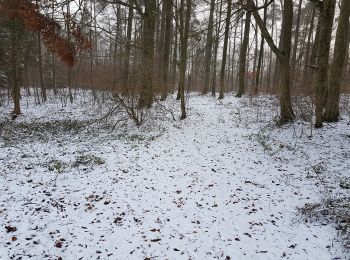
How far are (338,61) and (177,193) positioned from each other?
25.7ft

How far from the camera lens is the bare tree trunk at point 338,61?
30.9 ft

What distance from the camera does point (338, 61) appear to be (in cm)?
979

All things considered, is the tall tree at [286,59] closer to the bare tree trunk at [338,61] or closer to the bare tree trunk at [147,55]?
the bare tree trunk at [338,61]

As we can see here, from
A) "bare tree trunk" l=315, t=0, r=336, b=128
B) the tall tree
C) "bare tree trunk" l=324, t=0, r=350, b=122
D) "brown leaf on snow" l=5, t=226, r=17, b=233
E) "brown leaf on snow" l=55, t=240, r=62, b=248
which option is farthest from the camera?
the tall tree

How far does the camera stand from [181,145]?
9906 mm

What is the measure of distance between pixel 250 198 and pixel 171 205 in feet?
5.85

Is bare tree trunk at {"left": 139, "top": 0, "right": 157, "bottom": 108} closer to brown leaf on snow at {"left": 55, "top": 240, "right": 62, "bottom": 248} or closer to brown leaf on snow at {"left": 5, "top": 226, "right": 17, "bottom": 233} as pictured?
brown leaf on snow at {"left": 5, "top": 226, "right": 17, "bottom": 233}

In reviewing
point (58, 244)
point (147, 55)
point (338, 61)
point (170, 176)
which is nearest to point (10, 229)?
point (58, 244)

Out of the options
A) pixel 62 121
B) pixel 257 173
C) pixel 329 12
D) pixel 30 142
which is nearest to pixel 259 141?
pixel 257 173

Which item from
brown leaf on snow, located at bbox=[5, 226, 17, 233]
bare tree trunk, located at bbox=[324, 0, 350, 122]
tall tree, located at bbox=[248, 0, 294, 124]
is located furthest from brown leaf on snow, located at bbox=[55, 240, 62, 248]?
bare tree trunk, located at bbox=[324, 0, 350, 122]

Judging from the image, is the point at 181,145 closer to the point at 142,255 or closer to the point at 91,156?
the point at 91,156

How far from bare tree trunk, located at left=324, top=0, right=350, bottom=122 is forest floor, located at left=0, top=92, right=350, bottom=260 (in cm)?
57

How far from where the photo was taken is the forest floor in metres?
4.38

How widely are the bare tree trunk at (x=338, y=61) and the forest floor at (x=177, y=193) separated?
1.89 feet
